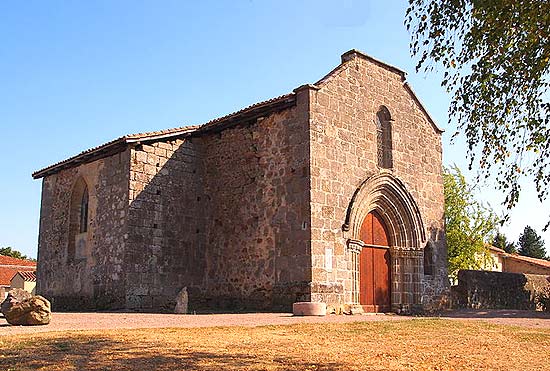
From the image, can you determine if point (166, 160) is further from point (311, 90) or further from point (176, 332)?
point (176, 332)

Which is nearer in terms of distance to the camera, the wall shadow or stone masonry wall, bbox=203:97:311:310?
the wall shadow

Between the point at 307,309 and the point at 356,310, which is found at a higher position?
the point at 307,309

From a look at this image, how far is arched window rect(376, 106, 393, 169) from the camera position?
18.5m

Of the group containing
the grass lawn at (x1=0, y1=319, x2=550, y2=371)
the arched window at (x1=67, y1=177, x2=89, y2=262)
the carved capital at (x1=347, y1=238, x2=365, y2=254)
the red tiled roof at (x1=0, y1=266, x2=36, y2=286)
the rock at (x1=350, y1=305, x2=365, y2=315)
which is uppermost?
the arched window at (x1=67, y1=177, x2=89, y2=262)

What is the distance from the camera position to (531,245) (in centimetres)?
6525

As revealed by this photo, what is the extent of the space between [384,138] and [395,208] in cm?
236

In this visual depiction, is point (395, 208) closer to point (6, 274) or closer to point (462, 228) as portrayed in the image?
point (462, 228)

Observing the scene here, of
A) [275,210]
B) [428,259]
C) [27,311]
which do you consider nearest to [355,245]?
[275,210]

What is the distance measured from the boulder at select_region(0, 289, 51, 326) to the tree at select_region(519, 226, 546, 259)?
6349 centimetres

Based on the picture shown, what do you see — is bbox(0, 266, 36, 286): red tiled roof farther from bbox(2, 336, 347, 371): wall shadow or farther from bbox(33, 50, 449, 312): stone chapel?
bbox(2, 336, 347, 371): wall shadow

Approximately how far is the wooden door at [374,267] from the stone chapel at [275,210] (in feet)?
0.16

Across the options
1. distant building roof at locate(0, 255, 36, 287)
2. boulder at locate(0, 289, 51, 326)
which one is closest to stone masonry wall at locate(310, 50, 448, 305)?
boulder at locate(0, 289, 51, 326)

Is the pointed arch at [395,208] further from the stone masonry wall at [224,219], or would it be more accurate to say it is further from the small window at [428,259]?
the stone masonry wall at [224,219]

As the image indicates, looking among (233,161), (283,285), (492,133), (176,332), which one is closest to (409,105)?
(233,161)
